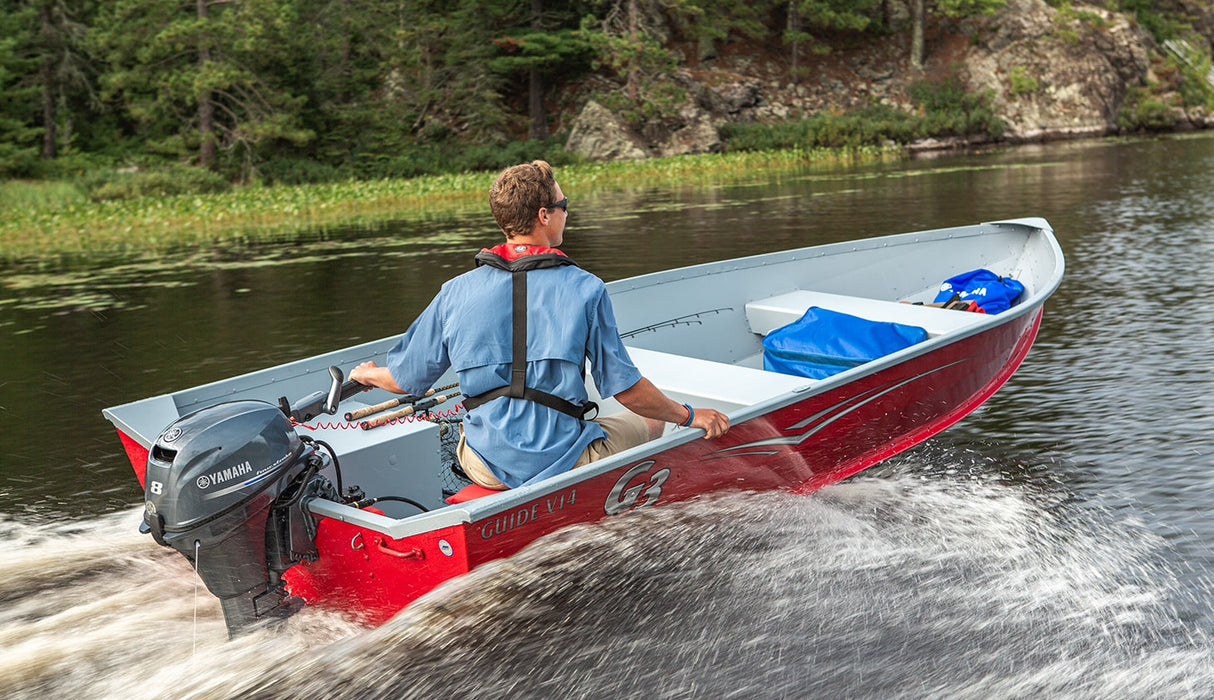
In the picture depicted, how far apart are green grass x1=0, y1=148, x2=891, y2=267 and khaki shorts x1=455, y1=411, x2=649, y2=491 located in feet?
42.9

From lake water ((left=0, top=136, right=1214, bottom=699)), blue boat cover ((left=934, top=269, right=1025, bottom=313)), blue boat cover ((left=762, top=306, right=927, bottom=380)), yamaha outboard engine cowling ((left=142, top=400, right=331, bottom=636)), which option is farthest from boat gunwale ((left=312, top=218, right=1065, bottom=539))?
blue boat cover ((left=762, top=306, right=927, bottom=380))

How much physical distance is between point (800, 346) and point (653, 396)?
2.54 metres

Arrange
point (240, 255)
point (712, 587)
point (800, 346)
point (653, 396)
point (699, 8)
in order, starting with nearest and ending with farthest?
point (653, 396) → point (712, 587) → point (800, 346) → point (240, 255) → point (699, 8)

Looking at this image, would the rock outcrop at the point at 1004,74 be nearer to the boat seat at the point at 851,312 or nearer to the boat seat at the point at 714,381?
the boat seat at the point at 851,312

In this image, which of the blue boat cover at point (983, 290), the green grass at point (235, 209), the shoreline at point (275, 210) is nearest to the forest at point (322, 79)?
the green grass at point (235, 209)

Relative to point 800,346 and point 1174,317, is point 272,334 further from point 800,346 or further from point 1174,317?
point 1174,317

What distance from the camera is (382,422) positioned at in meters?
4.43

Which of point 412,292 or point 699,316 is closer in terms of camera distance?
point 699,316

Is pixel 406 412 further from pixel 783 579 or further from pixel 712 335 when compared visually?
pixel 712 335

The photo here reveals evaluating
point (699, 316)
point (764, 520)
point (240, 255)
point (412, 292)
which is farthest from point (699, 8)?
point (764, 520)

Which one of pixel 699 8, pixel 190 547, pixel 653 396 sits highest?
pixel 699 8

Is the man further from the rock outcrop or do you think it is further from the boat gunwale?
the rock outcrop

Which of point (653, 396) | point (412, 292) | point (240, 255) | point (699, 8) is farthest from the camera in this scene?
point (699, 8)

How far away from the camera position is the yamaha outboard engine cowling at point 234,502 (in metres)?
3.27
